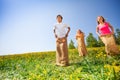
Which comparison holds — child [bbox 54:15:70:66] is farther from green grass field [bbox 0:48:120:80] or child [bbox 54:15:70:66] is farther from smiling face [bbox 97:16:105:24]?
smiling face [bbox 97:16:105:24]

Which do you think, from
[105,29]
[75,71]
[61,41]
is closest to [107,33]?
[105,29]

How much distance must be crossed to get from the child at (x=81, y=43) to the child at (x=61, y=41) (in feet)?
18.0

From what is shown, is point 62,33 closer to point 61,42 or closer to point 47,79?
point 61,42

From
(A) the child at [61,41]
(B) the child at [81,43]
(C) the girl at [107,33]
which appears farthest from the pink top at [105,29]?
(B) the child at [81,43]

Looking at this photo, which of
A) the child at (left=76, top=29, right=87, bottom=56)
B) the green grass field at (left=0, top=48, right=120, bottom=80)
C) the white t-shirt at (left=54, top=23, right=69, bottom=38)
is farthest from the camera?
the child at (left=76, top=29, right=87, bottom=56)

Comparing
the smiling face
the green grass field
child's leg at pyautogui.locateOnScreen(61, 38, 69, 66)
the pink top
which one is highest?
the smiling face

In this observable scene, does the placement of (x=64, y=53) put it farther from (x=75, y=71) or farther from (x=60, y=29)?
(x=75, y=71)

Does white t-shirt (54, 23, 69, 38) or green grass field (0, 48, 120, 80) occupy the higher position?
white t-shirt (54, 23, 69, 38)

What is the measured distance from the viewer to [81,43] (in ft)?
59.1

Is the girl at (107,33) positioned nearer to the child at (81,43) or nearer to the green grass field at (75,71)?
the green grass field at (75,71)

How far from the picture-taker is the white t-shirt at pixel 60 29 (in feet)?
38.5

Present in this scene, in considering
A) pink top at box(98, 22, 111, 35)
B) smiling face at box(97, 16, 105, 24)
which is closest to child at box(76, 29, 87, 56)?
pink top at box(98, 22, 111, 35)

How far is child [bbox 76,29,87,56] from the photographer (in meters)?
17.8

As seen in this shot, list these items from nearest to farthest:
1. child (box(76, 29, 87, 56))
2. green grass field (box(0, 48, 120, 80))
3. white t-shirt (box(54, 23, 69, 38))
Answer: green grass field (box(0, 48, 120, 80)) → white t-shirt (box(54, 23, 69, 38)) → child (box(76, 29, 87, 56))
